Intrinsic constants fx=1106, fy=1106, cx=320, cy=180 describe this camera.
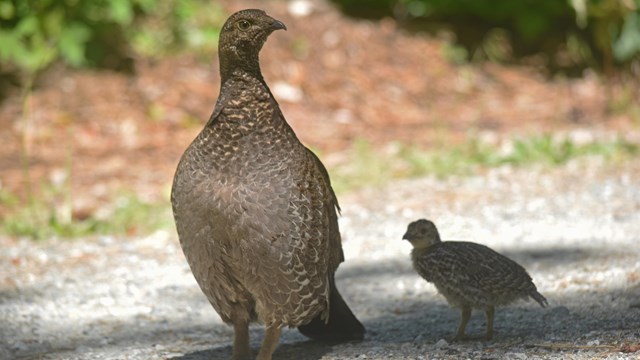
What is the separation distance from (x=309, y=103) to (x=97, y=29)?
7.35 feet

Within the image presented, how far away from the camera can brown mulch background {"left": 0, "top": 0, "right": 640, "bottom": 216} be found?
947 centimetres

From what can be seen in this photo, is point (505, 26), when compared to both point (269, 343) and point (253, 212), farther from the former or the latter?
point (253, 212)

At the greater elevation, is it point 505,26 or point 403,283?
point 505,26

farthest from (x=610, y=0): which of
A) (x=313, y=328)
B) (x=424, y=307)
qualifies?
(x=313, y=328)

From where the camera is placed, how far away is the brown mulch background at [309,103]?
373 inches

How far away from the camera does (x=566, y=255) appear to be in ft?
21.0

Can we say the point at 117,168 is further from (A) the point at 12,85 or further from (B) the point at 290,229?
(B) the point at 290,229

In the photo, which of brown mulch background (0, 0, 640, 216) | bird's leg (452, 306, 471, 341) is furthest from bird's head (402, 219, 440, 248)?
brown mulch background (0, 0, 640, 216)

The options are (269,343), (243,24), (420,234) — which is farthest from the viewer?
(420,234)

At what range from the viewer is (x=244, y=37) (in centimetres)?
454

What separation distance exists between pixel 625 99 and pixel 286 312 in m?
7.04

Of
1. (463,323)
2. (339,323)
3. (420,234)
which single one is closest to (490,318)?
(463,323)

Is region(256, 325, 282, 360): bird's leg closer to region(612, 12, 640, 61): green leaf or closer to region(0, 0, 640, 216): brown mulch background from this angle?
region(0, 0, 640, 216): brown mulch background

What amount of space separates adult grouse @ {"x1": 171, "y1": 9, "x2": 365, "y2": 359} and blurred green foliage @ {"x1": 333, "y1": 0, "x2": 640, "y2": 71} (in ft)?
24.6
